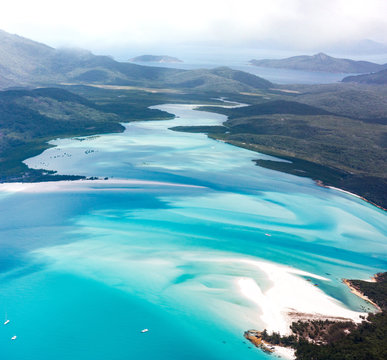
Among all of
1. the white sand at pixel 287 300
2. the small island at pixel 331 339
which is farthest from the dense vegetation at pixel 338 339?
the white sand at pixel 287 300

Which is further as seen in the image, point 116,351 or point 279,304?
point 279,304

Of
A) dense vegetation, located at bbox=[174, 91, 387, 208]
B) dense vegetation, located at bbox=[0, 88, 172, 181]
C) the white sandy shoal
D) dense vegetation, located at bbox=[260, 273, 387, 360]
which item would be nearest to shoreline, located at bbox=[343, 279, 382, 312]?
dense vegetation, located at bbox=[260, 273, 387, 360]

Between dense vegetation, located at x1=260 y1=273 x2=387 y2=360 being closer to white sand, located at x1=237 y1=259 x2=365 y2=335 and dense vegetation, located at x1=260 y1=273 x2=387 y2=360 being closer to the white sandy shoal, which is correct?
white sand, located at x1=237 y1=259 x2=365 y2=335

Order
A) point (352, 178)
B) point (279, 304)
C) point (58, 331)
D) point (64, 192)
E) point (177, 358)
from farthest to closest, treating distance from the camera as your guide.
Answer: point (352, 178), point (64, 192), point (279, 304), point (58, 331), point (177, 358)

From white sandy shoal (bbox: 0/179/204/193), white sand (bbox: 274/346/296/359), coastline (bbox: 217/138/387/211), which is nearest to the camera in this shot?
white sand (bbox: 274/346/296/359)

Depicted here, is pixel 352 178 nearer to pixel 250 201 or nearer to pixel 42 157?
pixel 250 201

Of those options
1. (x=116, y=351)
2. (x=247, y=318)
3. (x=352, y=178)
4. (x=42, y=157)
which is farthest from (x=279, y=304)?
(x=42, y=157)
